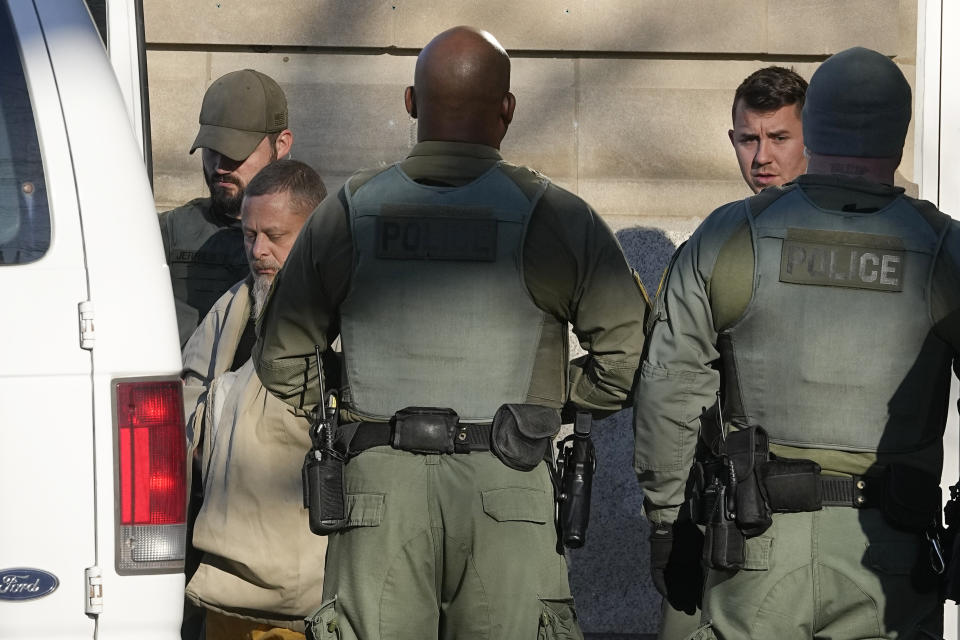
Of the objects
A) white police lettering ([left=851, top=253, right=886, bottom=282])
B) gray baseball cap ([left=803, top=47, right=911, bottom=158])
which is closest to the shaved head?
gray baseball cap ([left=803, top=47, right=911, bottom=158])

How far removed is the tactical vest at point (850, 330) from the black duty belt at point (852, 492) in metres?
0.08

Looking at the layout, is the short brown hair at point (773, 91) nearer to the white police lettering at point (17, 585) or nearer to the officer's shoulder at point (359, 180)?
the officer's shoulder at point (359, 180)

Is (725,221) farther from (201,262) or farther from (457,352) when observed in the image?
(201,262)

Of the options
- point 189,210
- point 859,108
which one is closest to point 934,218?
point 859,108

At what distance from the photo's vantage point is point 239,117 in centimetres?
491

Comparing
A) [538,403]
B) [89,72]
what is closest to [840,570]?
[538,403]

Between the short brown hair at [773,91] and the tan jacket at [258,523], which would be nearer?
the tan jacket at [258,523]

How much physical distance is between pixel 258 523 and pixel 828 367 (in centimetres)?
155

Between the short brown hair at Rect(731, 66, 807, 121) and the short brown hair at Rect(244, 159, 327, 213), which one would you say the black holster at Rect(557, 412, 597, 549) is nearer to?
the short brown hair at Rect(244, 159, 327, 213)

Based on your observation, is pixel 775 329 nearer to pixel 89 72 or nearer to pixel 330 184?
pixel 89 72

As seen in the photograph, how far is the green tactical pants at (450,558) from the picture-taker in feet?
10.8

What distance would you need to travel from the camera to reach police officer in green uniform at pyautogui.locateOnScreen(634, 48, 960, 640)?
3.15 meters

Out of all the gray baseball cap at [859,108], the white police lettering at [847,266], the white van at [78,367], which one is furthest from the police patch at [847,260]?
the white van at [78,367]

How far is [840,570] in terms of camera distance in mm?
3131
